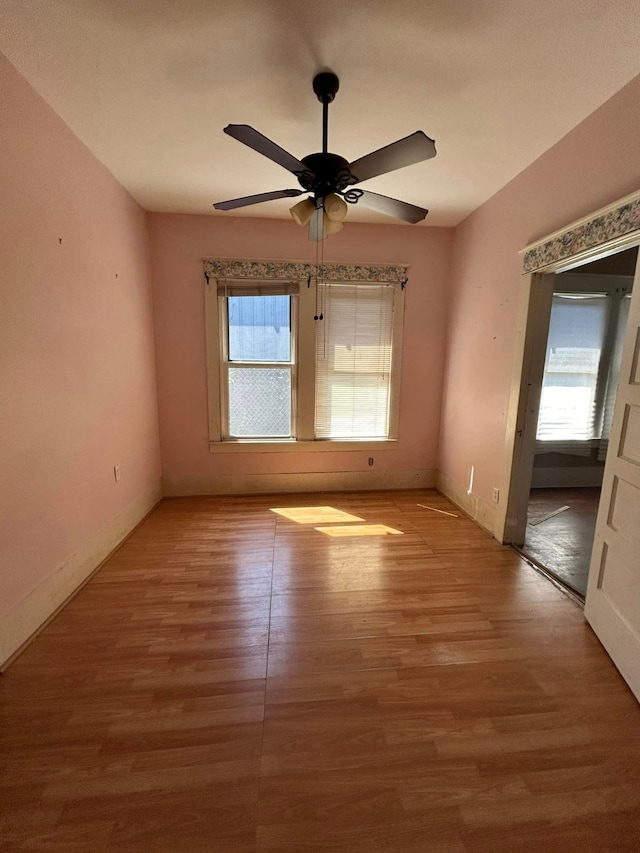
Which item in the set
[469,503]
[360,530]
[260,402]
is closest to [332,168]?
[260,402]

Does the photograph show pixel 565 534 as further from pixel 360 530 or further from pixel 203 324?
pixel 203 324

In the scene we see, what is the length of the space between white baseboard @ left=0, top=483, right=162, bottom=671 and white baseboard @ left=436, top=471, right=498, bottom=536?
2.94 m

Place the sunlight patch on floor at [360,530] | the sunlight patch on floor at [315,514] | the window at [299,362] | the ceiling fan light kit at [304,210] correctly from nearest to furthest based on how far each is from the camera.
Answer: the ceiling fan light kit at [304,210]
the sunlight patch on floor at [360,530]
the sunlight patch on floor at [315,514]
the window at [299,362]

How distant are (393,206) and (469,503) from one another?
98.5 inches

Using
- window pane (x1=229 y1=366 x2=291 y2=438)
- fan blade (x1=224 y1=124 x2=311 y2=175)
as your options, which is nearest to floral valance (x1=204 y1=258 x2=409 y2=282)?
window pane (x1=229 y1=366 x2=291 y2=438)

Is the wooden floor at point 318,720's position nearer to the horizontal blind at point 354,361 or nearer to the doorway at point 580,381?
the horizontal blind at point 354,361

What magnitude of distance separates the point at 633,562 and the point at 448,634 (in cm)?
90

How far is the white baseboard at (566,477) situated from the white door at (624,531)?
2438 millimetres

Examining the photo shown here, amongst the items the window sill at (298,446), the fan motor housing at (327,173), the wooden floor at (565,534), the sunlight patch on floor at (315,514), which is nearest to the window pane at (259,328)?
the window sill at (298,446)

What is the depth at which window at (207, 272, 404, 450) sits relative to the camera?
3455mm

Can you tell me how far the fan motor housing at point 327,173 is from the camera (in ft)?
5.32

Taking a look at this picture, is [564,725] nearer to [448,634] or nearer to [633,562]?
[448,634]

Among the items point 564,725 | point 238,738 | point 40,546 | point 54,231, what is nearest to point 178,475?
point 40,546

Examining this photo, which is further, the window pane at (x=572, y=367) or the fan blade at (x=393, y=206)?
the window pane at (x=572, y=367)
